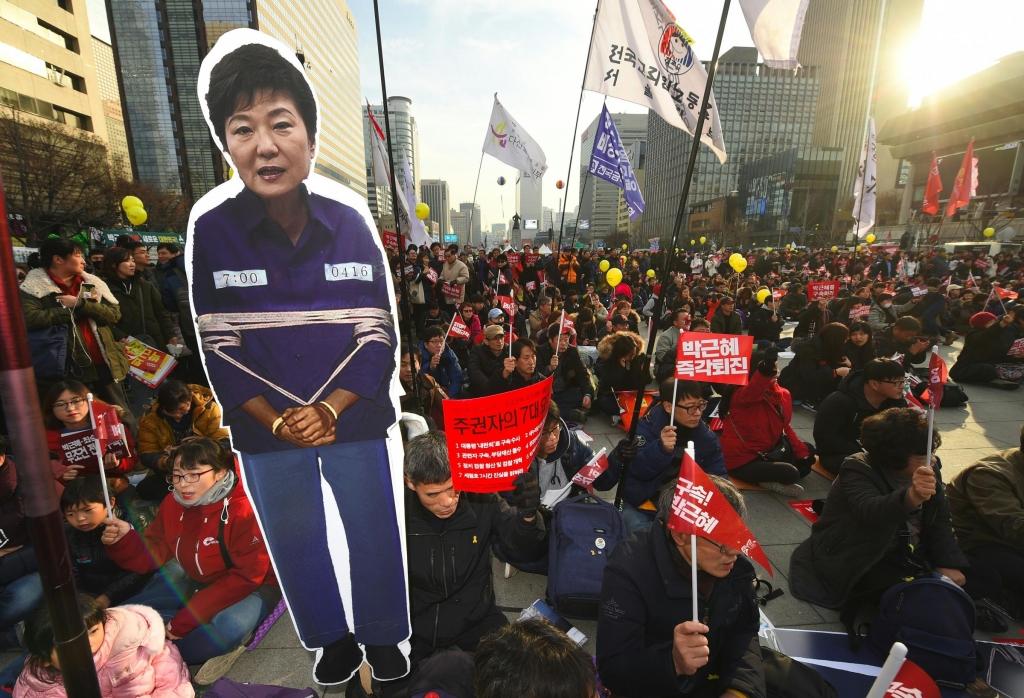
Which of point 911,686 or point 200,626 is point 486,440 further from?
point 200,626

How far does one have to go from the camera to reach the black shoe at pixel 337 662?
2.59 meters

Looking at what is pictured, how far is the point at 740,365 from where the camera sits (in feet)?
11.5

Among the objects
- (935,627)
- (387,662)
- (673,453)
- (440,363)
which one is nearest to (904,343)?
(673,453)

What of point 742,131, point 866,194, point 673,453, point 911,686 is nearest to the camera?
point 911,686

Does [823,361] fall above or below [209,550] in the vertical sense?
above

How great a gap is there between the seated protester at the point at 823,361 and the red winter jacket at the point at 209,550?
670 cm

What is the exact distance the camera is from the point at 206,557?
2.90m

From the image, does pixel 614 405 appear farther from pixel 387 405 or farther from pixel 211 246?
pixel 211 246

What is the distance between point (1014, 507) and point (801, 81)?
116567 millimetres

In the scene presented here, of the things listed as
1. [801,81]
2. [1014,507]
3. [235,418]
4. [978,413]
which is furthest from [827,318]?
[801,81]

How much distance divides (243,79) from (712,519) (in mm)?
2619

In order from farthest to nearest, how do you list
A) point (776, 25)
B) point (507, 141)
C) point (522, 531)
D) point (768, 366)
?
1. point (507, 141)
2. point (768, 366)
3. point (776, 25)
4. point (522, 531)

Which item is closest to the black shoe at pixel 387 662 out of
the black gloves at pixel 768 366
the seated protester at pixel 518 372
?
the seated protester at pixel 518 372

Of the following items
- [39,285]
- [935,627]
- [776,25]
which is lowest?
[935,627]
